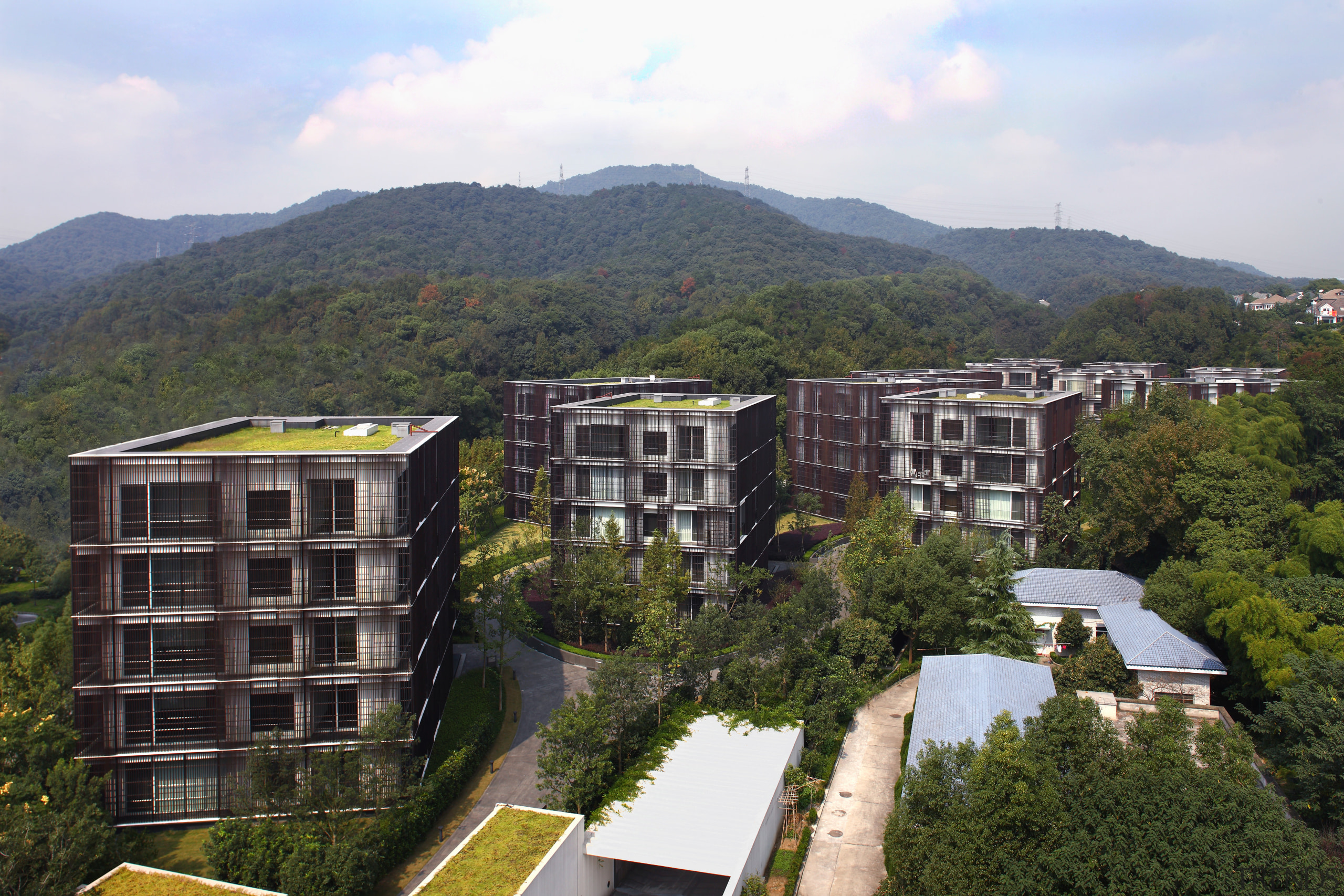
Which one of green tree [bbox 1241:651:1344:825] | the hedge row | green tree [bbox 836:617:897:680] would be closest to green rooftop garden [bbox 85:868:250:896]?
the hedge row

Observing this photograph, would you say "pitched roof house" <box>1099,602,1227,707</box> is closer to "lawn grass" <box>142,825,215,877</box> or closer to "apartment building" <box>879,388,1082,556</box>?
"apartment building" <box>879,388,1082,556</box>

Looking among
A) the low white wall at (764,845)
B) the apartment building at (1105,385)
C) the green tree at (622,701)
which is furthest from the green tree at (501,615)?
the apartment building at (1105,385)

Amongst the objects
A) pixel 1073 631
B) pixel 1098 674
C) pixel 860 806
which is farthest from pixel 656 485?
pixel 1098 674

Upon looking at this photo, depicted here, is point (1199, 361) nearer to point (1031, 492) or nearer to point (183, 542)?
point (1031, 492)

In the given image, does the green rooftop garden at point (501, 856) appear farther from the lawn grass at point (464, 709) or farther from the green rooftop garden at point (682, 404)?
the green rooftop garden at point (682, 404)

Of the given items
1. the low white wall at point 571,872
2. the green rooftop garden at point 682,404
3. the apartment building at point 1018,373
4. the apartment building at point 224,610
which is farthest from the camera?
the apartment building at point 1018,373

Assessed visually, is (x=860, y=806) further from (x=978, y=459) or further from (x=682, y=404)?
(x=978, y=459)
